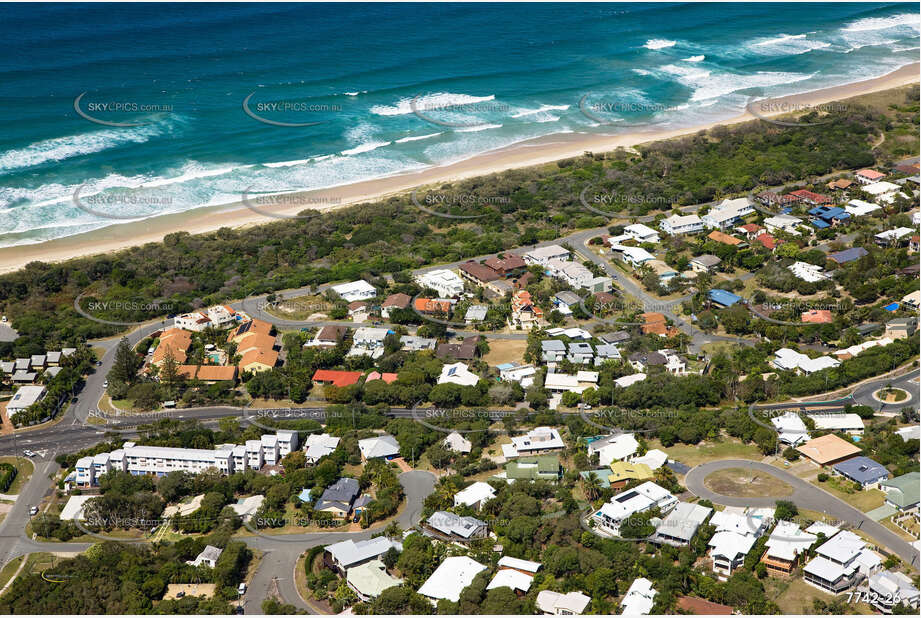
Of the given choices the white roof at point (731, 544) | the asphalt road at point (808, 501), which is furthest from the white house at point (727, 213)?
the white roof at point (731, 544)

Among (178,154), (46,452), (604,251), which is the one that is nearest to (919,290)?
(604,251)

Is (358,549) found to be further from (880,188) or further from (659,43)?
(659,43)

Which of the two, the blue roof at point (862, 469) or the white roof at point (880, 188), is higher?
the white roof at point (880, 188)

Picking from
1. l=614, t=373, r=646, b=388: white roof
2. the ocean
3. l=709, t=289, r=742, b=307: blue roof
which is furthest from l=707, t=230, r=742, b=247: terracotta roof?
the ocean

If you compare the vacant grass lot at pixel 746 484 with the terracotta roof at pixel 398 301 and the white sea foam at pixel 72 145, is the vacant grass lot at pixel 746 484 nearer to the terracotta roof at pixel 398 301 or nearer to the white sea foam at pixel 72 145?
the terracotta roof at pixel 398 301

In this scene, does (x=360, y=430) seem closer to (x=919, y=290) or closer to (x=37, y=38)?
(x=919, y=290)

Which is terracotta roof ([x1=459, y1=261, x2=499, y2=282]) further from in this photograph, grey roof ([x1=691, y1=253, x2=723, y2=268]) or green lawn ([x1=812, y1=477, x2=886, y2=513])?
green lawn ([x1=812, y1=477, x2=886, y2=513])
